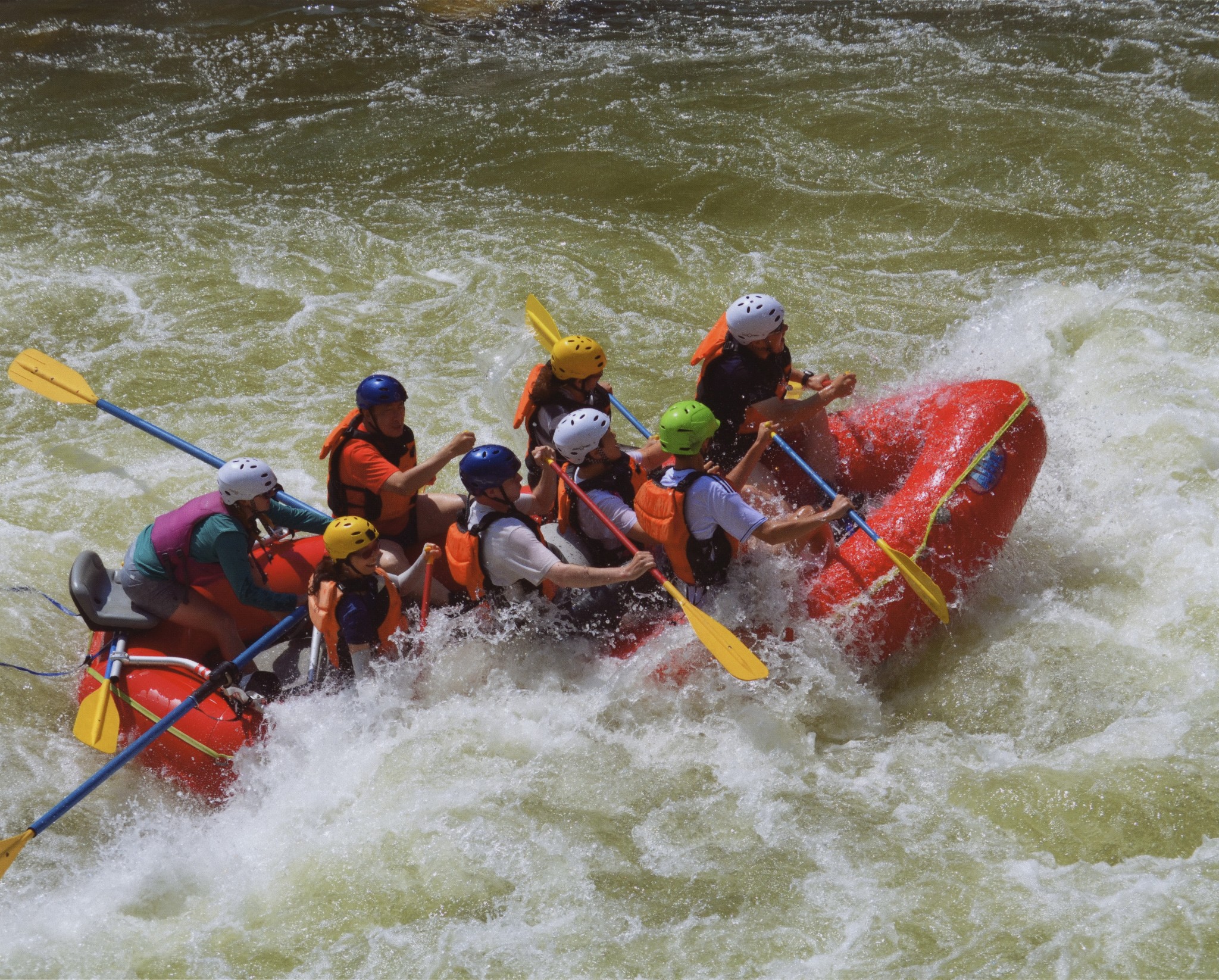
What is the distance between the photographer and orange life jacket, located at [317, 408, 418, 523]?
4.91m

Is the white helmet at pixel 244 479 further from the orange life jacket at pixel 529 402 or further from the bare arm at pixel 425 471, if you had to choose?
the orange life jacket at pixel 529 402

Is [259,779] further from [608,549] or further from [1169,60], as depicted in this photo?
[1169,60]

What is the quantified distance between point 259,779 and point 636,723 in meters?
1.49

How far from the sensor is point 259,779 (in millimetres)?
4383

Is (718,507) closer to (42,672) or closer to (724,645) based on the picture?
(724,645)

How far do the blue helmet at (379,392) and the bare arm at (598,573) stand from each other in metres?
1.16

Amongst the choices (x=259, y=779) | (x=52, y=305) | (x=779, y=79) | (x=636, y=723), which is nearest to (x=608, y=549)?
(x=636, y=723)

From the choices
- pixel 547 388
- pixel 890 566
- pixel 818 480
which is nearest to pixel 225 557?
pixel 547 388

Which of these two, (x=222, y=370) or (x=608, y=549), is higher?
(x=608, y=549)

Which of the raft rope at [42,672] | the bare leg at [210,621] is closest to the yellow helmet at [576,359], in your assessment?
the bare leg at [210,621]

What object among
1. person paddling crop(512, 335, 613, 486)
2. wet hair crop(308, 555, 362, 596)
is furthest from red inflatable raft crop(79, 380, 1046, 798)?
person paddling crop(512, 335, 613, 486)

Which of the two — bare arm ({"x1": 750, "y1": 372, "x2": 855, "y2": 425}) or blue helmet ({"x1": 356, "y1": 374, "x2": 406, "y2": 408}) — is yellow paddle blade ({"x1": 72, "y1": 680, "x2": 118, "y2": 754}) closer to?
blue helmet ({"x1": 356, "y1": 374, "x2": 406, "y2": 408})

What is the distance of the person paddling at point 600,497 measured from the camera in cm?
439

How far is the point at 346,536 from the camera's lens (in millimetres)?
4078
